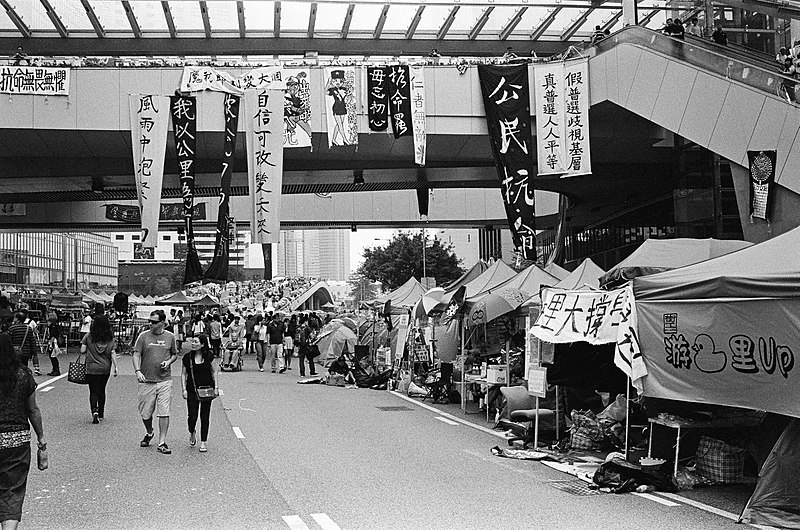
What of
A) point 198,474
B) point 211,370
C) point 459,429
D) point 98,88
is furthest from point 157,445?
point 98,88

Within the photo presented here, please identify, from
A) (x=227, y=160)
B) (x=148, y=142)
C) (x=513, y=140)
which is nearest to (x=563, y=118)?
(x=513, y=140)

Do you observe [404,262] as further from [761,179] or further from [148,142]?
[761,179]

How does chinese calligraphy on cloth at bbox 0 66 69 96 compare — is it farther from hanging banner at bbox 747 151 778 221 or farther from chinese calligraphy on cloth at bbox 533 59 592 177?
hanging banner at bbox 747 151 778 221

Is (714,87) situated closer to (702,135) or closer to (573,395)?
(702,135)

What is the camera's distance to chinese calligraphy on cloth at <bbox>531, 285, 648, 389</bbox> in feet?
33.8

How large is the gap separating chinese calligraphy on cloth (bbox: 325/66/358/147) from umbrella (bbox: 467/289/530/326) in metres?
7.78

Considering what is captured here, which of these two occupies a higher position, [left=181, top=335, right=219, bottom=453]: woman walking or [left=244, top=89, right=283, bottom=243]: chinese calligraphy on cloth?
[left=244, top=89, right=283, bottom=243]: chinese calligraphy on cloth

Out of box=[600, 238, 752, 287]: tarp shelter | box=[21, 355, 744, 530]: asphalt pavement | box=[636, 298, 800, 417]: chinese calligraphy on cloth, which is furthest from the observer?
box=[600, 238, 752, 287]: tarp shelter

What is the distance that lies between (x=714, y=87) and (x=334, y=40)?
1438 cm

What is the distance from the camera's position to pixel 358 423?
51.5ft

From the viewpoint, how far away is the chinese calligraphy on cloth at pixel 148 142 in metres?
21.7

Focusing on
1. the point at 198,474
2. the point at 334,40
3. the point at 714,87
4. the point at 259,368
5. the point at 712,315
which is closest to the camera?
the point at 712,315

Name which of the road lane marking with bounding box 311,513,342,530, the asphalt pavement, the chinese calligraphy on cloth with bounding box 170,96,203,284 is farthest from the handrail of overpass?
the road lane marking with bounding box 311,513,342,530

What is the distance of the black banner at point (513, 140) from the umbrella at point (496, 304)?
16.7ft
